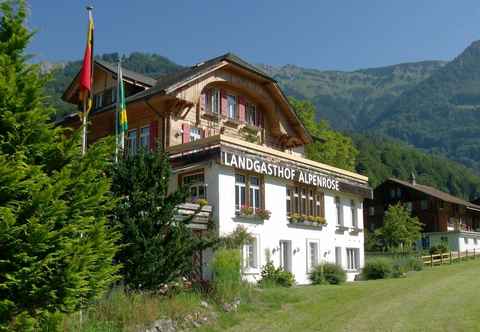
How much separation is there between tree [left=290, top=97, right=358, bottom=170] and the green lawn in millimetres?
29511

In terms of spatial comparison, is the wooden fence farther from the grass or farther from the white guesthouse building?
the grass

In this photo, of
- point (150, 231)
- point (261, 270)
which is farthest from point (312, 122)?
point (150, 231)

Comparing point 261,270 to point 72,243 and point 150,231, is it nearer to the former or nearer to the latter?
point 150,231

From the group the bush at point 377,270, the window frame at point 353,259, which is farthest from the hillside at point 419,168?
the bush at point 377,270

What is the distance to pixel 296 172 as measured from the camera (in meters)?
28.1

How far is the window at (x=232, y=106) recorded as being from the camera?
32938 millimetres

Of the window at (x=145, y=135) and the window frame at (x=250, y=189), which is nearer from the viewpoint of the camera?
the window frame at (x=250, y=189)

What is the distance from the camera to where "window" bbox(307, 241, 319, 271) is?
29.2 m

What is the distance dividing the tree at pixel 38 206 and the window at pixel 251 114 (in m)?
22.8

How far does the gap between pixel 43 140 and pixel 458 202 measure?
223 feet

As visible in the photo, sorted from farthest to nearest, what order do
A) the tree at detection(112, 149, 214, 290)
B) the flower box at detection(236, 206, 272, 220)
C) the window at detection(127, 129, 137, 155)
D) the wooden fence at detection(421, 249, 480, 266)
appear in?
the wooden fence at detection(421, 249, 480, 266) → the window at detection(127, 129, 137, 155) → the flower box at detection(236, 206, 272, 220) → the tree at detection(112, 149, 214, 290)

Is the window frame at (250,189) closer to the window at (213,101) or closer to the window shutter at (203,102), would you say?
the window shutter at (203,102)

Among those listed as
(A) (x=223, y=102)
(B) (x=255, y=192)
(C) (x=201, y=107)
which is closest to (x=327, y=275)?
(B) (x=255, y=192)

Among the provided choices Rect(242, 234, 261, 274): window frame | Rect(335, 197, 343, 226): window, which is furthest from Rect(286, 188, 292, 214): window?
Rect(335, 197, 343, 226): window
